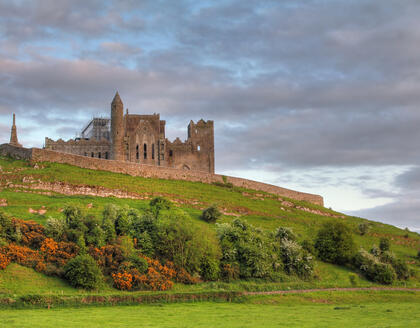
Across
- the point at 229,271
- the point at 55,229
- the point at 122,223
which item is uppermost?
the point at 122,223

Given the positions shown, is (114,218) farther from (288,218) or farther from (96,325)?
(288,218)

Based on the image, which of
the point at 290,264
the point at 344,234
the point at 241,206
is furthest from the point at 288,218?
the point at 290,264

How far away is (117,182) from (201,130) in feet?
141

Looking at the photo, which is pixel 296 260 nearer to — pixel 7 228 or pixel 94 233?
pixel 94 233

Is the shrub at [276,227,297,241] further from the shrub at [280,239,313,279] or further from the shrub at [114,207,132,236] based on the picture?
the shrub at [114,207,132,236]

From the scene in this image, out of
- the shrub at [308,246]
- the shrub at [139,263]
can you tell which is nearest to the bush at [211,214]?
the shrub at [308,246]

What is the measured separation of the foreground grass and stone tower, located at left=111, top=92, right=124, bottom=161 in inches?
2250

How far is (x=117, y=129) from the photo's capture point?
89.0 metres

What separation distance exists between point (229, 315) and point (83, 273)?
410 inches

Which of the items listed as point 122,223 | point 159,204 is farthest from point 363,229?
point 122,223

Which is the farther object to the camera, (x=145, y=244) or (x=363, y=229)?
(x=363, y=229)

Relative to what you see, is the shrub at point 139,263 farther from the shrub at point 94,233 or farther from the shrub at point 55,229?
the shrub at point 55,229

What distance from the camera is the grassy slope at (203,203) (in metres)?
46.1

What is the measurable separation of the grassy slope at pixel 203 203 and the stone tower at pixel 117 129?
64.0 ft
